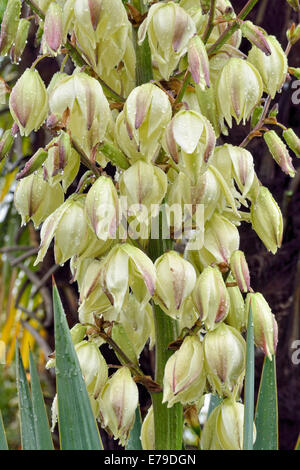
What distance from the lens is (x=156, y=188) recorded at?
1.76 feet

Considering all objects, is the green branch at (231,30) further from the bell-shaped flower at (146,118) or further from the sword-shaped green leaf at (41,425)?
the sword-shaped green leaf at (41,425)

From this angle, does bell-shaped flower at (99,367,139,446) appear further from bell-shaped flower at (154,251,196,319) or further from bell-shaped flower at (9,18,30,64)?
bell-shaped flower at (9,18,30,64)

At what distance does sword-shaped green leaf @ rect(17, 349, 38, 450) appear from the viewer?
1.96 feet

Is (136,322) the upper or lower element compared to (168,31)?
lower

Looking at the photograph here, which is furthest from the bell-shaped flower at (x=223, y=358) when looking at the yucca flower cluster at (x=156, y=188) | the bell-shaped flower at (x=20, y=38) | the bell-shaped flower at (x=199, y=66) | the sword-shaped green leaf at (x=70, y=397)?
the bell-shaped flower at (x=20, y=38)

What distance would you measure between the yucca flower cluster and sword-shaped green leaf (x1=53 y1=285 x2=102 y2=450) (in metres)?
0.04

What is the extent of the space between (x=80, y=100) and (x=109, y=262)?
0.46 feet

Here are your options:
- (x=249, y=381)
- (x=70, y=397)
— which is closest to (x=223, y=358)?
(x=249, y=381)

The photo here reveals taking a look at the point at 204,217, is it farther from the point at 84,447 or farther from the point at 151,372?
the point at 151,372

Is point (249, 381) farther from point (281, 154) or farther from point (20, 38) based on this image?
point (20, 38)

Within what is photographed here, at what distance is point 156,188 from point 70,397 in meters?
0.19

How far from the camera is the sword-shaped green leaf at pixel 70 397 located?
493mm

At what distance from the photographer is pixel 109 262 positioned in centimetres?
53

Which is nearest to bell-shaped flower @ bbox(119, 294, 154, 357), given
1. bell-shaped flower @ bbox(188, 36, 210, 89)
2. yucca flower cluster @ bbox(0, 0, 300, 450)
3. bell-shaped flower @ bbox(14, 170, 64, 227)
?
yucca flower cluster @ bbox(0, 0, 300, 450)
